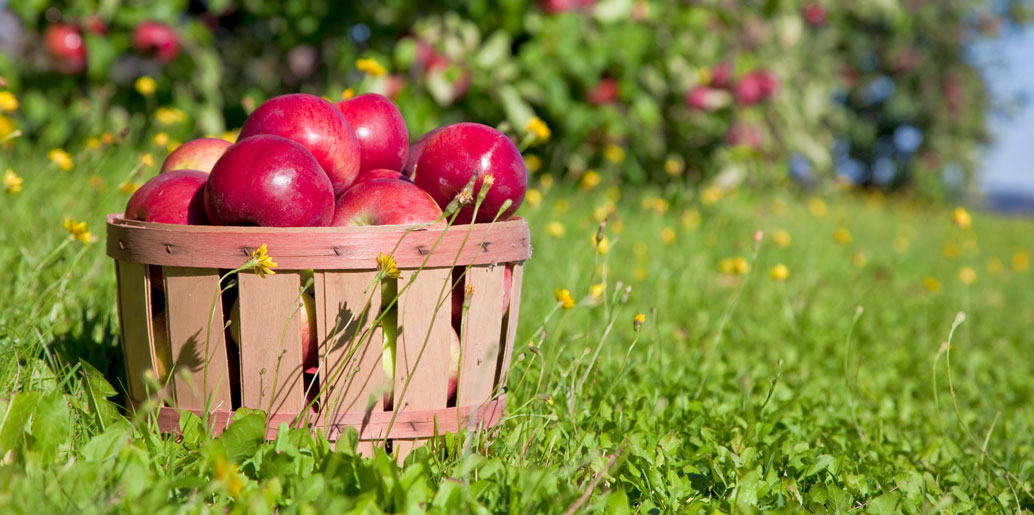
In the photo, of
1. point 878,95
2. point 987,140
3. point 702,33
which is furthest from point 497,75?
point 987,140

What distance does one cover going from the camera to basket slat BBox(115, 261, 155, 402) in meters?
1.53

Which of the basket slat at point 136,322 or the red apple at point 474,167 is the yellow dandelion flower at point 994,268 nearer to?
the red apple at point 474,167

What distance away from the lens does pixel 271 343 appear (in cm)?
148

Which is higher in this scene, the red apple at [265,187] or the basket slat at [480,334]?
the red apple at [265,187]

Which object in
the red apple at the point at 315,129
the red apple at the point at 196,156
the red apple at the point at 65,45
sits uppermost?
the red apple at the point at 315,129

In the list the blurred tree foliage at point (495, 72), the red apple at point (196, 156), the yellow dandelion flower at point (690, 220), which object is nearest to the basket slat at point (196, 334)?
the red apple at point (196, 156)

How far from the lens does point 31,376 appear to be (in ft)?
5.17

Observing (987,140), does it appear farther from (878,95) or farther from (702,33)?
Answer: (702,33)

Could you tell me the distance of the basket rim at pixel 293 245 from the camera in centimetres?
142

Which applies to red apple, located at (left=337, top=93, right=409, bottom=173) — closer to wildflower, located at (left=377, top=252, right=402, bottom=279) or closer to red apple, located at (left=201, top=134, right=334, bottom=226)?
red apple, located at (left=201, top=134, right=334, bottom=226)

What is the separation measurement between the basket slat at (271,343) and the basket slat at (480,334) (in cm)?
30

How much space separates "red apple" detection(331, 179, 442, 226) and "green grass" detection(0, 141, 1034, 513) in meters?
0.34

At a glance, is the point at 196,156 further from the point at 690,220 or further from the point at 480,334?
the point at 690,220

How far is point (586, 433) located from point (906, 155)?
565 inches
